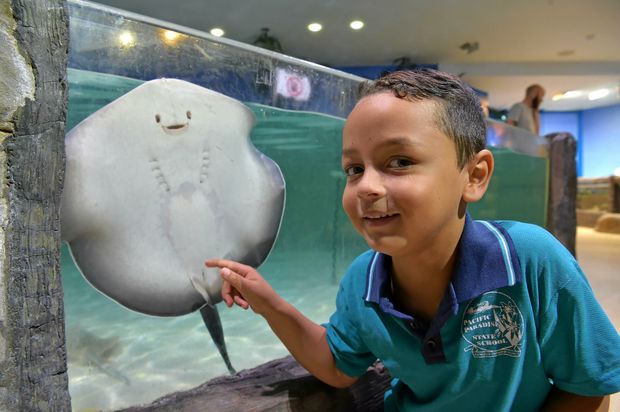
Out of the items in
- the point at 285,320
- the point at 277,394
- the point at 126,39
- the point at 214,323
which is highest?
the point at 126,39

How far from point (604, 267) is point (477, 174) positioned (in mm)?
4947

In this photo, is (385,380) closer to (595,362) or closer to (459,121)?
(595,362)

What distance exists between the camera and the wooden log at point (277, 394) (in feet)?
3.61

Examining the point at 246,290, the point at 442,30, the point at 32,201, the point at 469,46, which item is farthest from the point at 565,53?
the point at 32,201

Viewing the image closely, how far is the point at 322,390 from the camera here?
4.02ft

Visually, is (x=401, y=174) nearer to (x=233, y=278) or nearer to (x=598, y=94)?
(x=233, y=278)

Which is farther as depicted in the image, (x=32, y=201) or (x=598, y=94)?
(x=598, y=94)

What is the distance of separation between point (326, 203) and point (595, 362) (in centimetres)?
120

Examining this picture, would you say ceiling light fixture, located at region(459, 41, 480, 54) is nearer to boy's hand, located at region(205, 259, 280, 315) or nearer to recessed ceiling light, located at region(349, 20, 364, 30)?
recessed ceiling light, located at region(349, 20, 364, 30)

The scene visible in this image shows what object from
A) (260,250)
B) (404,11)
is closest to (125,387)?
(260,250)

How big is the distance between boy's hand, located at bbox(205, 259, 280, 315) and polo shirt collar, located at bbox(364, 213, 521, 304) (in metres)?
0.27

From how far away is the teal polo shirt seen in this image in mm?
792

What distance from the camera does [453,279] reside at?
2.77ft

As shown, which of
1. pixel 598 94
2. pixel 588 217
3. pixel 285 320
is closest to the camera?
pixel 285 320
